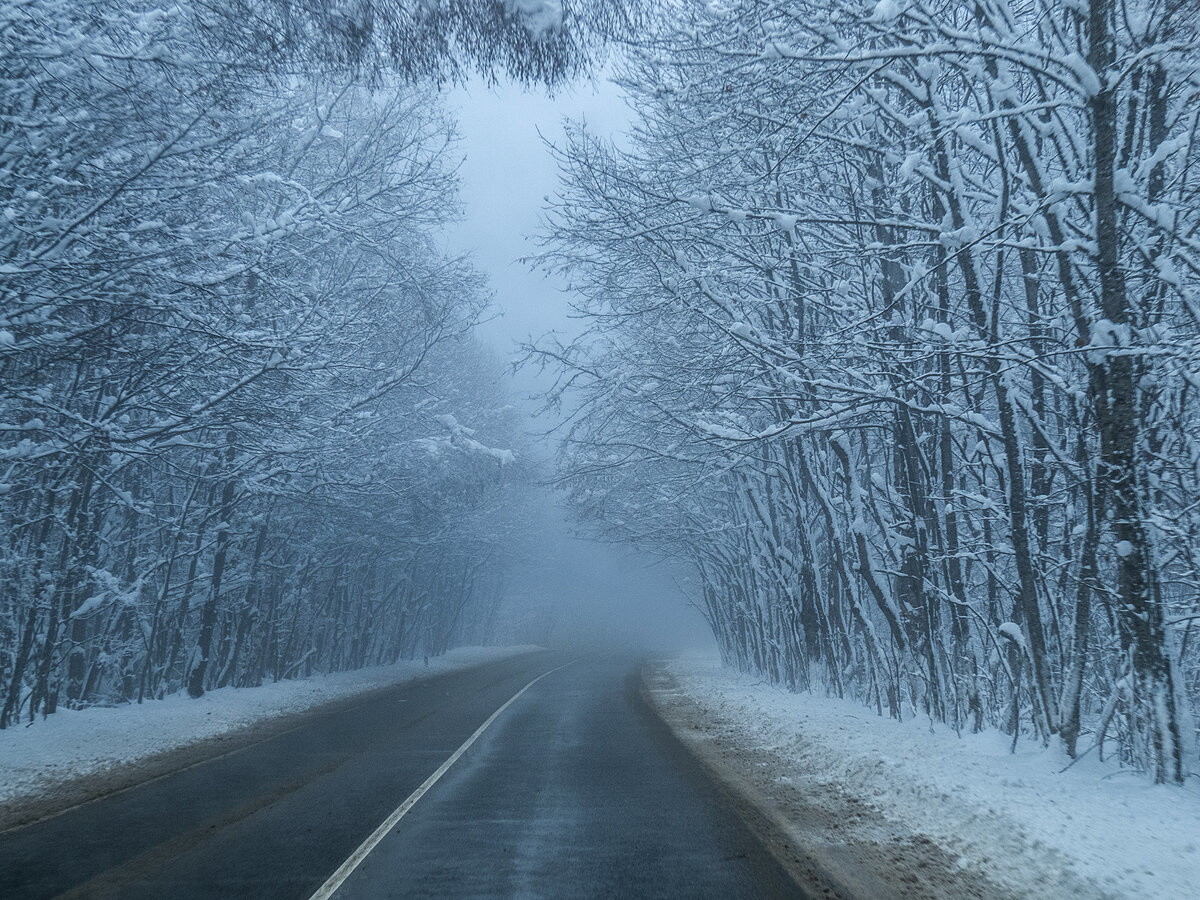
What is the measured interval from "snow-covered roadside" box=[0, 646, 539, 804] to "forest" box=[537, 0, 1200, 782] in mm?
7691

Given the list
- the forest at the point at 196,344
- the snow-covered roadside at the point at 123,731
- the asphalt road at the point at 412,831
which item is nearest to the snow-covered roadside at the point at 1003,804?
the asphalt road at the point at 412,831

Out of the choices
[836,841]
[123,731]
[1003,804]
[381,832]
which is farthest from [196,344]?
[1003,804]

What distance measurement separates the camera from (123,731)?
1353cm

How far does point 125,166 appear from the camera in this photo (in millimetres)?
9828

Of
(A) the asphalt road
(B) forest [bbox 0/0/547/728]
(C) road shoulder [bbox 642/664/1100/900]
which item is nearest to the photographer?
(C) road shoulder [bbox 642/664/1100/900]

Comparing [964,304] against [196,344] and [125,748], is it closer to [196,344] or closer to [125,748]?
[196,344]

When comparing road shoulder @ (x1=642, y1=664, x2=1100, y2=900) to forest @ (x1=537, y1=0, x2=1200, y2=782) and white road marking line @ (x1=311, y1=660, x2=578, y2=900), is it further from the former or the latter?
white road marking line @ (x1=311, y1=660, x2=578, y2=900)

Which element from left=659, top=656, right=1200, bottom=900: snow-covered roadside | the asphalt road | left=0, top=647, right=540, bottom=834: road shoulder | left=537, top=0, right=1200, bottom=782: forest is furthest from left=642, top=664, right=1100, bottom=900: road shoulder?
left=0, top=647, right=540, bottom=834: road shoulder

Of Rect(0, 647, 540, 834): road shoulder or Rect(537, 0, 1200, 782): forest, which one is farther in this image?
Rect(0, 647, 540, 834): road shoulder

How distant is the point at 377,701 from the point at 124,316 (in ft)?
45.1

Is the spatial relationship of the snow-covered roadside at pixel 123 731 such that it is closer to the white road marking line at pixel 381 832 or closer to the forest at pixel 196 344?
the forest at pixel 196 344

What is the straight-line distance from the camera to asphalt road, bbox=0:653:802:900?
5.70 meters

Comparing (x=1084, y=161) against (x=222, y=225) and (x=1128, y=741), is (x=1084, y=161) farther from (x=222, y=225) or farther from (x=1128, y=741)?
(x=222, y=225)

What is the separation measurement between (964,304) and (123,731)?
13.8 metres
